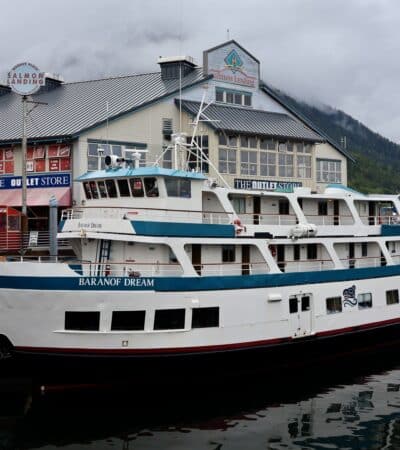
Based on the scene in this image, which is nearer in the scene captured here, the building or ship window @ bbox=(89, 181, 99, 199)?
ship window @ bbox=(89, 181, 99, 199)

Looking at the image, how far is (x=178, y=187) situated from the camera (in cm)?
2255

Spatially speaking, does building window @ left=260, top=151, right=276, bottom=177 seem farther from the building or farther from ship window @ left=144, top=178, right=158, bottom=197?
ship window @ left=144, top=178, right=158, bottom=197

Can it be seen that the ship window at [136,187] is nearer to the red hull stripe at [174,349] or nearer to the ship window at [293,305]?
the red hull stripe at [174,349]

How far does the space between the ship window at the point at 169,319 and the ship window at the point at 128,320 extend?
1.68 ft

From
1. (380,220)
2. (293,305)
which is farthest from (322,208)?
(293,305)

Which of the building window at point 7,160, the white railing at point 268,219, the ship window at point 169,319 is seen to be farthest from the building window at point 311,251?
the building window at point 7,160

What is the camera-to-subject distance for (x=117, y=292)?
63.6 ft

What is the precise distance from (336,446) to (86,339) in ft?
26.6

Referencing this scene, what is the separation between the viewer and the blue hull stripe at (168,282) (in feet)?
62.2

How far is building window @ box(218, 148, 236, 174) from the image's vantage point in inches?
1673

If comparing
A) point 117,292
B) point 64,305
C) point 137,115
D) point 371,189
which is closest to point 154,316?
point 117,292

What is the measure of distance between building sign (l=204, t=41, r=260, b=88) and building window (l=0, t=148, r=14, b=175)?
15.4m

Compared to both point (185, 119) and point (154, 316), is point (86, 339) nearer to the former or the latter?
point (154, 316)

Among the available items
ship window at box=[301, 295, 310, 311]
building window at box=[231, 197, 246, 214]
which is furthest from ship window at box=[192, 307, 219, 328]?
building window at box=[231, 197, 246, 214]
